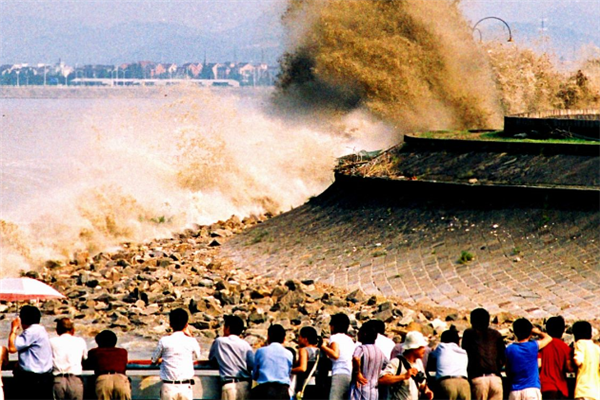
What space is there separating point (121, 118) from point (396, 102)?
13.9m

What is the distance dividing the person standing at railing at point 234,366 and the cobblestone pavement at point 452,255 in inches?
335

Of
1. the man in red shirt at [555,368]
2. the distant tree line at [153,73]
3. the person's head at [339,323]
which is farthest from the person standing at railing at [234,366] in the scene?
the distant tree line at [153,73]


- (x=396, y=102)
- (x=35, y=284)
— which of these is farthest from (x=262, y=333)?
(x=396, y=102)

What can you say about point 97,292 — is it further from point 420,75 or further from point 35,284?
point 420,75

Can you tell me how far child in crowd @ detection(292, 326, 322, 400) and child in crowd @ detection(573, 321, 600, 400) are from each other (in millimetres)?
2194

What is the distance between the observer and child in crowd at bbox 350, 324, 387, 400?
37.7 feet

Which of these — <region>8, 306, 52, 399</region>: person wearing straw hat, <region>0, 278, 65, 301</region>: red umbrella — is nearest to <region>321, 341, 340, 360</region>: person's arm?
<region>8, 306, 52, 399</region>: person wearing straw hat

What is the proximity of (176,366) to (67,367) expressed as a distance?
93 cm

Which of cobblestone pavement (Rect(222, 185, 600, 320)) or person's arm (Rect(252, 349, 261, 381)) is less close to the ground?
cobblestone pavement (Rect(222, 185, 600, 320))

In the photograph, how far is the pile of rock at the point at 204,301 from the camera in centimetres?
1969

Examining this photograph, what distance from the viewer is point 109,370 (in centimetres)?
1166

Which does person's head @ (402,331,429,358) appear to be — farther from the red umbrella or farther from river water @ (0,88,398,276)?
river water @ (0,88,398,276)

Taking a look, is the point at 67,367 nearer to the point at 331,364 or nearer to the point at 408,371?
the point at 331,364

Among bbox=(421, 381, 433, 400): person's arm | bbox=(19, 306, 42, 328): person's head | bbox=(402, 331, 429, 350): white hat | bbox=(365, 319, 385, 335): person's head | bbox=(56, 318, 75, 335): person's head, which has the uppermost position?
bbox=(19, 306, 42, 328): person's head
